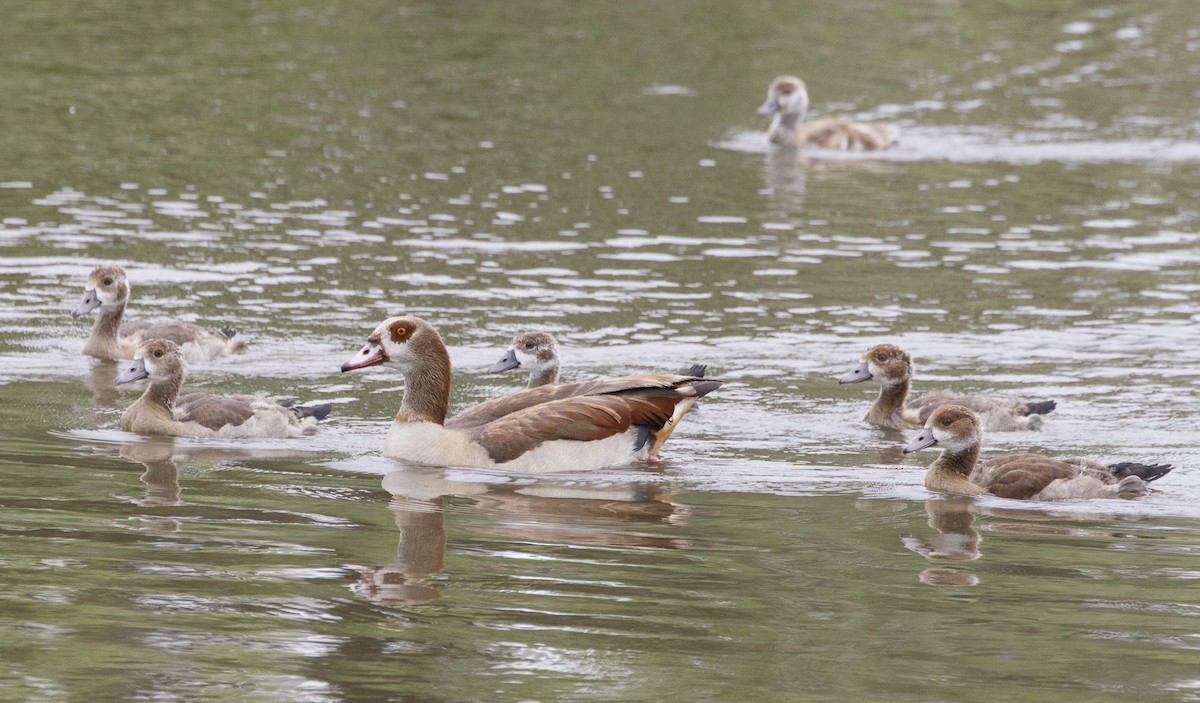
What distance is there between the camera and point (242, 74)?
112 feet

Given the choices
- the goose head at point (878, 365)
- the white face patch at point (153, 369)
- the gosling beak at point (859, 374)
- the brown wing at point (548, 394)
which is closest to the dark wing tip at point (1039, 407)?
the goose head at point (878, 365)

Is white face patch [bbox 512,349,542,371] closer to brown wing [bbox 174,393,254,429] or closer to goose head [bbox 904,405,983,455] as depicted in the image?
brown wing [bbox 174,393,254,429]

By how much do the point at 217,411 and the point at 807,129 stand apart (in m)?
19.2

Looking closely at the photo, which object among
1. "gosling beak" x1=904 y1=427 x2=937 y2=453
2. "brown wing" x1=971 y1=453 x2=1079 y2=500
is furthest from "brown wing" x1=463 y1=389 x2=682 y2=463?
"brown wing" x1=971 y1=453 x2=1079 y2=500

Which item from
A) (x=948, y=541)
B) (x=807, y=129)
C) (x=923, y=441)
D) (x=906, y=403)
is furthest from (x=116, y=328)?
(x=807, y=129)

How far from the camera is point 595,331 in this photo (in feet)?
62.6

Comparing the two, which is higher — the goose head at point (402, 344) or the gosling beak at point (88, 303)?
the gosling beak at point (88, 303)

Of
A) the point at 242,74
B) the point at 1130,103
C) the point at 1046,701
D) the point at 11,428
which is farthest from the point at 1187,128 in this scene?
the point at 1046,701

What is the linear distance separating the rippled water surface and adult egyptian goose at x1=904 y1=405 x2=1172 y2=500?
0.24 m

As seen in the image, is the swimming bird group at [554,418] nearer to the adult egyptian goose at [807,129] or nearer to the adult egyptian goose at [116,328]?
the adult egyptian goose at [116,328]

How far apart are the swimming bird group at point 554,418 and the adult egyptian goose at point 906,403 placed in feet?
0.04

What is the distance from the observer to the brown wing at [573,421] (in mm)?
14375

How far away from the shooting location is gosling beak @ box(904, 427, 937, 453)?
1422 cm

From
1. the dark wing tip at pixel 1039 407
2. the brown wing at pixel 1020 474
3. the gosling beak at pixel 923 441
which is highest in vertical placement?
the dark wing tip at pixel 1039 407
